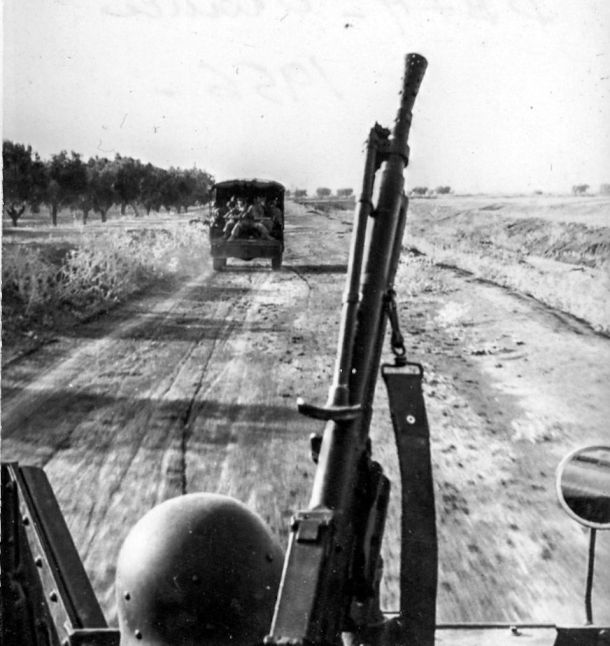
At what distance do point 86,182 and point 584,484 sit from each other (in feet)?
Result: 9.60

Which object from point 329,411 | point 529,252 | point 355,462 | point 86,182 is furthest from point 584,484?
point 86,182

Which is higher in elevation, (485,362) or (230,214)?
(230,214)

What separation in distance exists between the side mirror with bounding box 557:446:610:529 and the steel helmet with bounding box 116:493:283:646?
0.89 m

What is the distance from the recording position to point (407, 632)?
1996mm

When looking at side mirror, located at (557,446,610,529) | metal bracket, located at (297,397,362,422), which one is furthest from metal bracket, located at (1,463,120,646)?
side mirror, located at (557,446,610,529)

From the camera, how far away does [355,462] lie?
5.85ft

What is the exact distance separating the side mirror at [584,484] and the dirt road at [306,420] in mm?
1249

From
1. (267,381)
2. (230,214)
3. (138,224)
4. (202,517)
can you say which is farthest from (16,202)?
(202,517)

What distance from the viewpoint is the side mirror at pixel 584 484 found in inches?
79.4

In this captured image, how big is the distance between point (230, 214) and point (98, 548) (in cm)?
199

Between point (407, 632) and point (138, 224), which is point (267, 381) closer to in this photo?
point (138, 224)

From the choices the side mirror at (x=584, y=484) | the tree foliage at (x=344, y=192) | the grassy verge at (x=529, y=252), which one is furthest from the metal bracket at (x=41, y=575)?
the grassy verge at (x=529, y=252)

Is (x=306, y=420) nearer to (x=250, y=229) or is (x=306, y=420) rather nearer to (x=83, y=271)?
(x=250, y=229)

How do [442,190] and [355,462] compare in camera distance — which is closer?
[355,462]
